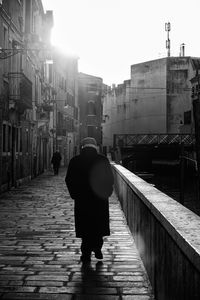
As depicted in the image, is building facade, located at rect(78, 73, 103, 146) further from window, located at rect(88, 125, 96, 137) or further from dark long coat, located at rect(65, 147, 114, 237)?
dark long coat, located at rect(65, 147, 114, 237)

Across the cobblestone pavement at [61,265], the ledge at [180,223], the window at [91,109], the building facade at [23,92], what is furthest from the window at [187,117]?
the ledge at [180,223]

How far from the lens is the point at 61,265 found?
644 cm

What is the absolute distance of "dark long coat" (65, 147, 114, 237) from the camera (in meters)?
6.50

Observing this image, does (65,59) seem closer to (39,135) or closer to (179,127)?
(179,127)

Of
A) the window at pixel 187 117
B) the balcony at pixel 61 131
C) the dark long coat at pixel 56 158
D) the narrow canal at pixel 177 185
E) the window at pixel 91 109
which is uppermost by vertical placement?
the window at pixel 91 109

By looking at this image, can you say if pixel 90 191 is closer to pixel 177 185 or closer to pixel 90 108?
pixel 177 185

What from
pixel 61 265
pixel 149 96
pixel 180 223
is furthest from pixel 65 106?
pixel 180 223

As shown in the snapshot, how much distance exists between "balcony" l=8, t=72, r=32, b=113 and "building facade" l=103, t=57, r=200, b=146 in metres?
29.1

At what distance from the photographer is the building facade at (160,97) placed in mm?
52688

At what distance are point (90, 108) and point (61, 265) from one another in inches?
2401

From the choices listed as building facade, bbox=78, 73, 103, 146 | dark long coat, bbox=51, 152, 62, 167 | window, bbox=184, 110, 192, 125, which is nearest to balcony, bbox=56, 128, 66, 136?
dark long coat, bbox=51, 152, 62, 167

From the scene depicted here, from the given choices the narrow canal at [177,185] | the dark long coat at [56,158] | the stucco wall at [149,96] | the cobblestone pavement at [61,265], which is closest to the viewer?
the cobblestone pavement at [61,265]

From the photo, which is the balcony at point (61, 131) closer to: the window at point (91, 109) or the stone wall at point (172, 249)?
the window at point (91, 109)

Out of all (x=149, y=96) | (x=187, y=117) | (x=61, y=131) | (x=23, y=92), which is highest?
(x=149, y=96)
